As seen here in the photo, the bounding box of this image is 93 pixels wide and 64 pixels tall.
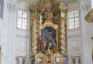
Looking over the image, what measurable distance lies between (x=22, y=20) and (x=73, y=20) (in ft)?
16.4

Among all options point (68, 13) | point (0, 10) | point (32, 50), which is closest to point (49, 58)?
point (32, 50)

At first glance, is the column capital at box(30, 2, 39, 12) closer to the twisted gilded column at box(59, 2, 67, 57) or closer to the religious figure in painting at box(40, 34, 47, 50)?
the twisted gilded column at box(59, 2, 67, 57)

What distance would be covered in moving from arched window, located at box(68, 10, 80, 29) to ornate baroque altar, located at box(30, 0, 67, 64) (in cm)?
66

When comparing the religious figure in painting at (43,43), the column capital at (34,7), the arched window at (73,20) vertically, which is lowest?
the religious figure in painting at (43,43)

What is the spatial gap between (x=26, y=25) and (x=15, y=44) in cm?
240

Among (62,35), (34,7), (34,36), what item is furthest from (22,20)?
(62,35)

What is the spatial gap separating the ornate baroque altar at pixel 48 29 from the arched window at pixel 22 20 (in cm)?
81

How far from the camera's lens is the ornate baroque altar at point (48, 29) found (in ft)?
56.5

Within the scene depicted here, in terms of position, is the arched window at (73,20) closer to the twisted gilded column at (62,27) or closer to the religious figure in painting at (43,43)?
the twisted gilded column at (62,27)

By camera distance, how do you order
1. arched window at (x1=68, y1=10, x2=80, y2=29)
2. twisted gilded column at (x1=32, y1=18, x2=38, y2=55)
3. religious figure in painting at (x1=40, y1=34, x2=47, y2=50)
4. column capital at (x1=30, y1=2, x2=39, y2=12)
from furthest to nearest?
column capital at (x1=30, y1=2, x2=39, y2=12), arched window at (x1=68, y1=10, x2=80, y2=29), religious figure in painting at (x1=40, y1=34, x2=47, y2=50), twisted gilded column at (x1=32, y1=18, x2=38, y2=55)

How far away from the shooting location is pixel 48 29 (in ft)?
59.0

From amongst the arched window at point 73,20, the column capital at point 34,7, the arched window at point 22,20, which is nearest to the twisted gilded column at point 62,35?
the arched window at point 73,20

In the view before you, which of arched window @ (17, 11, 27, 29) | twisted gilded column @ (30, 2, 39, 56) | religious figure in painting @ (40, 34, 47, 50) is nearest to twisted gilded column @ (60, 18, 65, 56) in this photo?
religious figure in painting @ (40, 34, 47, 50)

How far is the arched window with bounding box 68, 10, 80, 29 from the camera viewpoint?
57.7 ft
